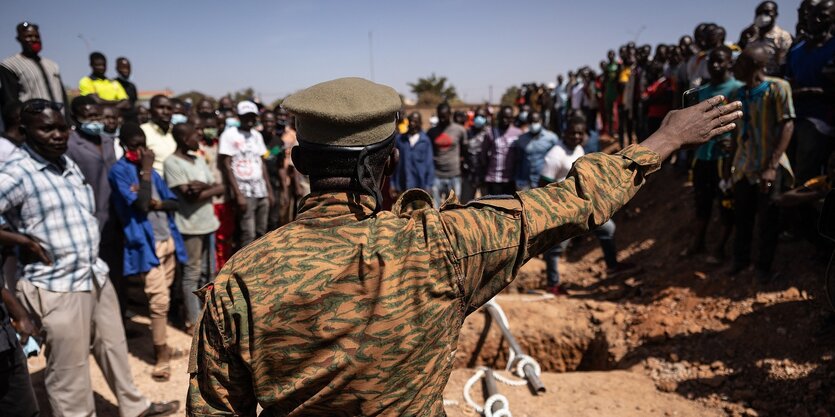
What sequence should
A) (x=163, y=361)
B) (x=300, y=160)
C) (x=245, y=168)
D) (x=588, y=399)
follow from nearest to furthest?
(x=300, y=160) < (x=588, y=399) < (x=163, y=361) < (x=245, y=168)

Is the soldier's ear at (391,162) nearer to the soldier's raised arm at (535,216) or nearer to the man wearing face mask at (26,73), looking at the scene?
the soldier's raised arm at (535,216)

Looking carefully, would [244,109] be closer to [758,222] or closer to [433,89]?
[758,222]

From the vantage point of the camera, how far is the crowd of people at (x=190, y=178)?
Answer: 262 cm

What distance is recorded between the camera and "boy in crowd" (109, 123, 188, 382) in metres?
3.78

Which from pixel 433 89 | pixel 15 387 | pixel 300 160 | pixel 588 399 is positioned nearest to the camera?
pixel 300 160

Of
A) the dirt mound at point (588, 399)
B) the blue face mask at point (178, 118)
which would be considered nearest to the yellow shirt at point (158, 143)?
the blue face mask at point (178, 118)

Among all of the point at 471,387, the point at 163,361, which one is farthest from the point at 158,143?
the point at 471,387

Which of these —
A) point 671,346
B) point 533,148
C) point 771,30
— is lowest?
point 671,346

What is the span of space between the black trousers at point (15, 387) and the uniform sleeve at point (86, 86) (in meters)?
5.47

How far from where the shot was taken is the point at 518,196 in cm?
123

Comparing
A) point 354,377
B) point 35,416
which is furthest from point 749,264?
point 35,416

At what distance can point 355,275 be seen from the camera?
1145 millimetres

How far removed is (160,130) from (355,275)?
466cm

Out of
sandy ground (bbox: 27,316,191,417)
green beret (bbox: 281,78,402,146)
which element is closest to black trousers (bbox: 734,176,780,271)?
green beret (bbox: 281,78,402,146)
